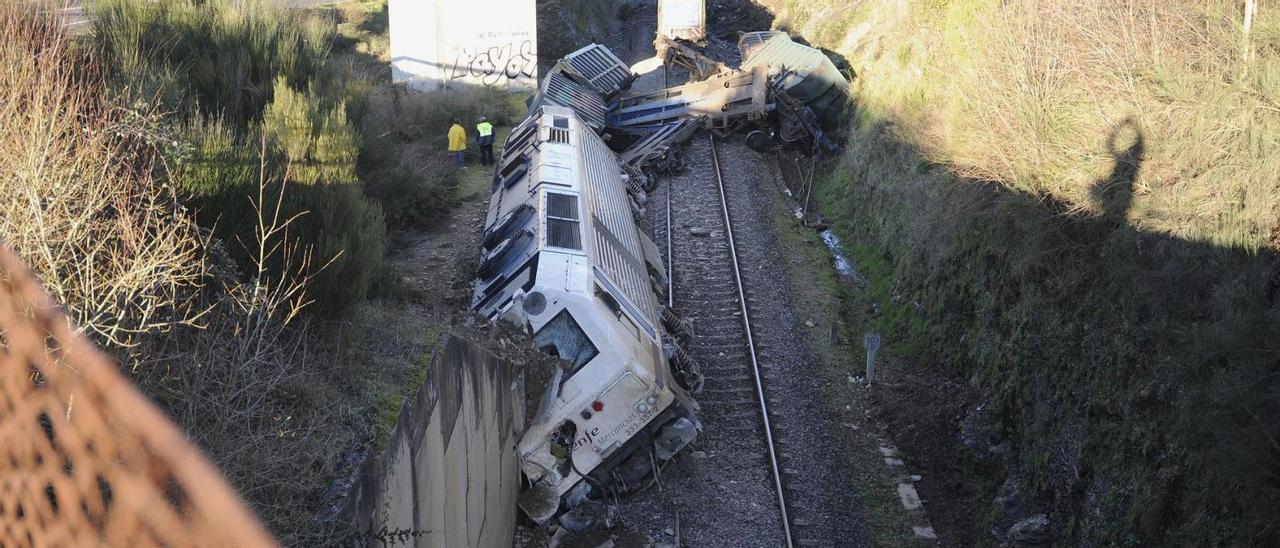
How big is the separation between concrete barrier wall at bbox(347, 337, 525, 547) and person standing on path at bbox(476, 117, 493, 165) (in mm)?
13142

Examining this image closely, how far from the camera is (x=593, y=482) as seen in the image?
456 inches

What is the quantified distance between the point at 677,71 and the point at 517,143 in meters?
13.9

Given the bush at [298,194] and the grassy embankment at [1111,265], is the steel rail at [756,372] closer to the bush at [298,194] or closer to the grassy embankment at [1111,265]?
the grassy embankment at [1111,265]

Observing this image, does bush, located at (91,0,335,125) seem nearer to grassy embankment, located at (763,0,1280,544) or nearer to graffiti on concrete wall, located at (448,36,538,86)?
grassy embankment, located at (763,0,1280,544)

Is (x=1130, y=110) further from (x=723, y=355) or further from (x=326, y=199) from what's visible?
(x=326, y=199)

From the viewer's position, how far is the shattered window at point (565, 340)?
11.3 m

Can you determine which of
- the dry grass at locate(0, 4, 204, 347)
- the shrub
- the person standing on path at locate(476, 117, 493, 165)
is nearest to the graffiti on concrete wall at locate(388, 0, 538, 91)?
the person standing on path at locate(476, 117, 493, 165)

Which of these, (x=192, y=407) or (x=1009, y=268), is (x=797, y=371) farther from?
(x=192, y=407)

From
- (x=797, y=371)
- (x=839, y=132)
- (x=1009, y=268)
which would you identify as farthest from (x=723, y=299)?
(x=839, y=132)

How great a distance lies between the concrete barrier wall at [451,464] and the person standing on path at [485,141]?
1314 cm

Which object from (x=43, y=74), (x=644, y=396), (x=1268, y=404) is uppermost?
(x=43, y=74)

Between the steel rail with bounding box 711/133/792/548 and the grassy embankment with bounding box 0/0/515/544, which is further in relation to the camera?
the steel rail with bounding box 711/133/792/548

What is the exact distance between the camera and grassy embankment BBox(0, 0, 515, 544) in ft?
22.7

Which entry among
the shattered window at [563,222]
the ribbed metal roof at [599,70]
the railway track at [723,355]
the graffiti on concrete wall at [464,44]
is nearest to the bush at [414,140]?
the graffiti on concrete wall at [464,44]
